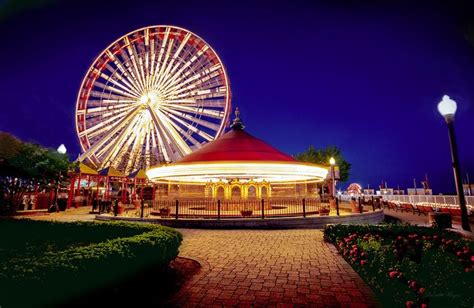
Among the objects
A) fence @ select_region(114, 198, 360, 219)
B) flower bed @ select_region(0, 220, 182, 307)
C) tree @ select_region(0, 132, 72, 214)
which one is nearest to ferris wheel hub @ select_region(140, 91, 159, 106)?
tree @ select_region(0, 132, 72, 214)

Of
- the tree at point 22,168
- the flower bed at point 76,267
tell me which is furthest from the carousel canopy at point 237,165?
the flower bed at point 76,267

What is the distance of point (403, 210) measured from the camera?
872 inches

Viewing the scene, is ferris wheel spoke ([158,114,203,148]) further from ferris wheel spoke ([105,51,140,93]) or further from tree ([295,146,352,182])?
tree ([295,146,352,182])

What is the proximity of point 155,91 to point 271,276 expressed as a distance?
2661 cm

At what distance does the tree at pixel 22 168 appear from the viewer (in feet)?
48.5

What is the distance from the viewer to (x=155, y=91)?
2850cm

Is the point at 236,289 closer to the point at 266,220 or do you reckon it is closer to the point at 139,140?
the point at 266,220

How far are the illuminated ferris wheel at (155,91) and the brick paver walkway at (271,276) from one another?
2022 cm

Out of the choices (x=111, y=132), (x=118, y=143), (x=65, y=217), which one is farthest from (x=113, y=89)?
(x=65, y=217)

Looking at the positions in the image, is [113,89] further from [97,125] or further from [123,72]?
[97,125]

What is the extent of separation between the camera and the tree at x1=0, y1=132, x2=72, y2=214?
582 inches

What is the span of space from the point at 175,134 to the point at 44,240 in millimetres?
20929

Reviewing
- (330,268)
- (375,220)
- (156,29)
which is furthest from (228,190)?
(156,29)

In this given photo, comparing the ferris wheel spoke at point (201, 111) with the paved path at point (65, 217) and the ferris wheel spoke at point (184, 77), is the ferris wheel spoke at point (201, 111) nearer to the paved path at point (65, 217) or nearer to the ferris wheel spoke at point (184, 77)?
the ferris wheel spoke at point (184, 77)
